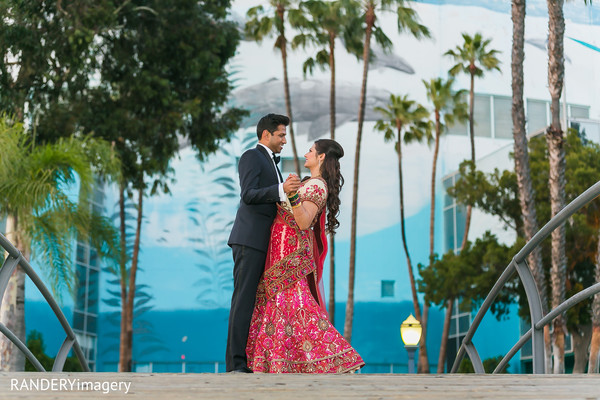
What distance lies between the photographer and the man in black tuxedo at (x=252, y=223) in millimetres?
5312

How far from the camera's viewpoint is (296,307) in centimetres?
555

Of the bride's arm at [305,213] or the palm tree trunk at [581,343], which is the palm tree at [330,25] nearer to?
the palm tree trunk at [581,343]

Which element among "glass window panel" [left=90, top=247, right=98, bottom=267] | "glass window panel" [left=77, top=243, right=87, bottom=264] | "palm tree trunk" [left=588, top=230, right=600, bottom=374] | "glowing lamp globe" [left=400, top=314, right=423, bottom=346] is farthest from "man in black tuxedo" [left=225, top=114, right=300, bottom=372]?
"glass window panel" [left=90, top=247, right=98, bottom=267]

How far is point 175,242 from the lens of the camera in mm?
43500

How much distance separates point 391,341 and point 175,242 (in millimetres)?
12307

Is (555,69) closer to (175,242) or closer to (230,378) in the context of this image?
(230,378)

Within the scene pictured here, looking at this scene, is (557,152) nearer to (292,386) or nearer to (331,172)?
(331,172)

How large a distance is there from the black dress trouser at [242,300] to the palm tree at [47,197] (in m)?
8.35

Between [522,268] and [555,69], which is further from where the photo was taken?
[555,69]

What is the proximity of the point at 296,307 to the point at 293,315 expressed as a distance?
6cm

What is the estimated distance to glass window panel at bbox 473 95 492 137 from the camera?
43469 mm

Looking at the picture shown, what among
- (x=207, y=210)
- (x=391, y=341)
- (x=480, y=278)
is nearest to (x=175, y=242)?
(x=207, y=210)

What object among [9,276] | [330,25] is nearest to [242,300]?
[9,276]

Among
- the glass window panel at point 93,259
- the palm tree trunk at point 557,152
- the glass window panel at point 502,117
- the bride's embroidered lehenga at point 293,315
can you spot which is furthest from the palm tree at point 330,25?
the bride's embroidered lehenga at point 293,315
